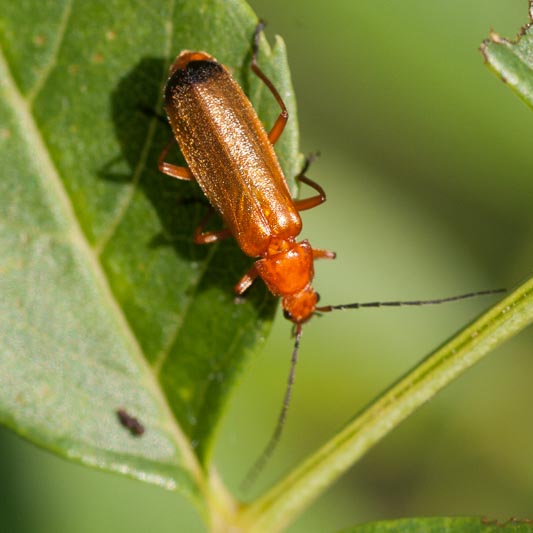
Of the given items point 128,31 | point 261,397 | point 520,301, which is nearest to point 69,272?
point 128,31

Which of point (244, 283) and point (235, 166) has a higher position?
point (235, 166)

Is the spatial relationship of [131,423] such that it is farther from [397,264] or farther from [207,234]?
[397,264]

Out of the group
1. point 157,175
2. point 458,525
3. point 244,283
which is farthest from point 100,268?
point 458,525

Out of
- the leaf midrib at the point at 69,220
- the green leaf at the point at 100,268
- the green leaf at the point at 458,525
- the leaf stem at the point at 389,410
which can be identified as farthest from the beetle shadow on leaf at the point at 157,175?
the green leaf at the point at 458,525

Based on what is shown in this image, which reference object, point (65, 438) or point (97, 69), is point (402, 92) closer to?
point (97, 69)

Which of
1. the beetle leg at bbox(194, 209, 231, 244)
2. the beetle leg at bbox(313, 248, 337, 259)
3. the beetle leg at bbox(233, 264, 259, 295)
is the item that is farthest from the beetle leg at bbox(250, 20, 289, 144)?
the beetle leg at bbox(313, 248, 337, 259)

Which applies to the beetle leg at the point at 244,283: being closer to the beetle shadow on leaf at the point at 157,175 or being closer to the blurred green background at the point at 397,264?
the beetle shadow on leaf at the point at 157,175
